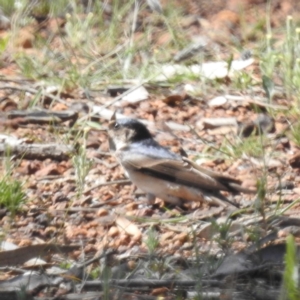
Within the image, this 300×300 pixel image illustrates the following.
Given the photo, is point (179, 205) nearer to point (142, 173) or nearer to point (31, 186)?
point (142, 173)

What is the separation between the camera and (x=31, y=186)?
5.90 m

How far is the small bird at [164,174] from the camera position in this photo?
5.62m

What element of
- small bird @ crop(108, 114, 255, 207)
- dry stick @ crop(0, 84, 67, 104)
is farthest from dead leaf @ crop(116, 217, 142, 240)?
dry stick @ crop(0, 84, 67, 104)

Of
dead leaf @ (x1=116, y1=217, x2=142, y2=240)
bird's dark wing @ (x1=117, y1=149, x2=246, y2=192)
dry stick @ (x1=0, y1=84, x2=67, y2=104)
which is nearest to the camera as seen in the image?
dead leaf @ (x1=116, y1=217, x2=142, y2=240)

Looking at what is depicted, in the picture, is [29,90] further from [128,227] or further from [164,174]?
[128,227]

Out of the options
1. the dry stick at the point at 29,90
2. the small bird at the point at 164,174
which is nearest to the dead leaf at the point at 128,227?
the small bird at the point at 164,174

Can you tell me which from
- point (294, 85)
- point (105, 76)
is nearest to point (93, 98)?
point (105, 76)

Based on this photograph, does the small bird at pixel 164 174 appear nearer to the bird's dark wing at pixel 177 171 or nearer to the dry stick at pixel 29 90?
the bird's dark wing at pixel 177 171

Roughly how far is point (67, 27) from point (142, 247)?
313cm

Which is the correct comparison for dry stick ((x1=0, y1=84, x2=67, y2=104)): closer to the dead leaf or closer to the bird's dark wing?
the bird's dark wing

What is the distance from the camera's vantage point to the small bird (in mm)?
5621

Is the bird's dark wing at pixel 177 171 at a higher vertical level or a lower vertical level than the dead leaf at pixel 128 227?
higher

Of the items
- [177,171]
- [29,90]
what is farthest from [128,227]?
[29,90]

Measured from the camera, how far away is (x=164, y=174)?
5926mm
